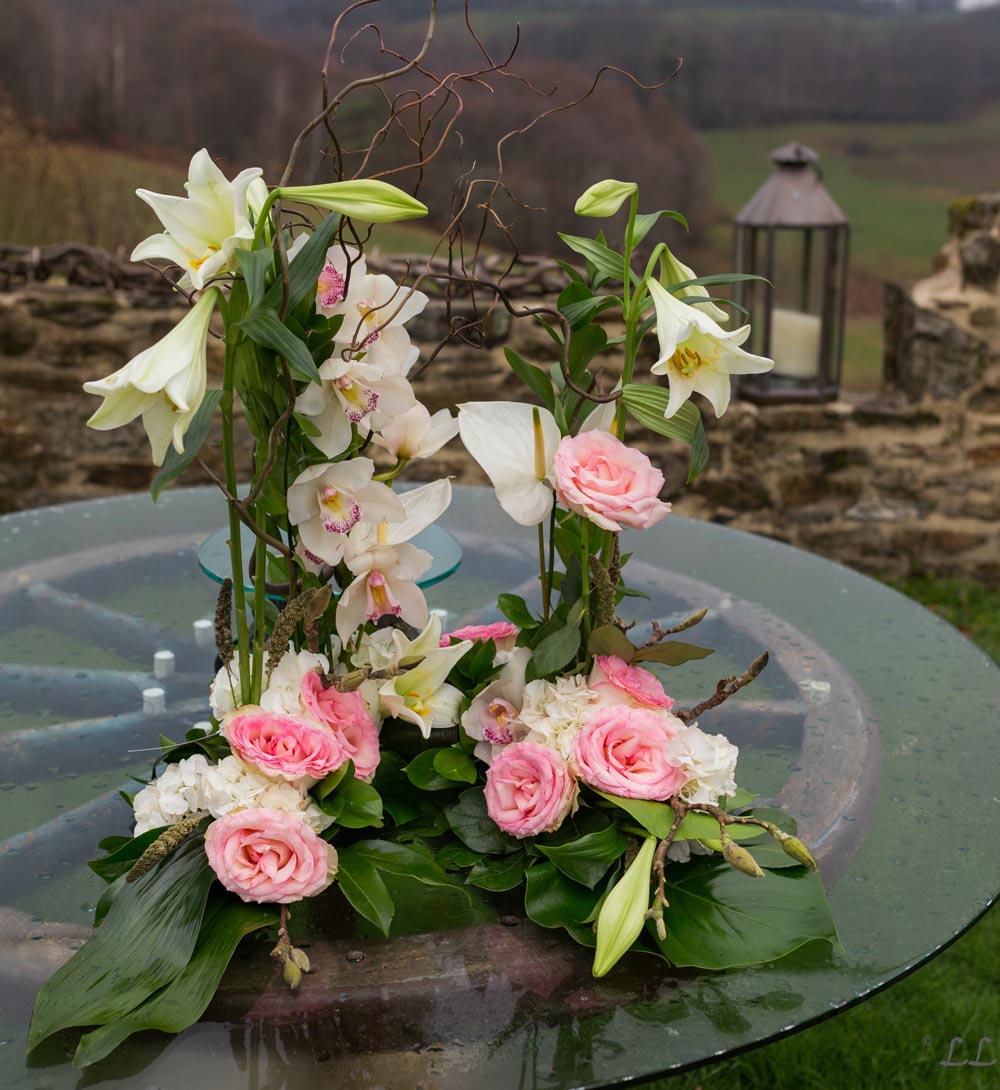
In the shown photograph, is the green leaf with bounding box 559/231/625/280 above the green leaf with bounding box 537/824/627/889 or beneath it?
above

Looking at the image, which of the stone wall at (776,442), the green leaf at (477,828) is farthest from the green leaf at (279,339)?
the stone wall at (776,442)

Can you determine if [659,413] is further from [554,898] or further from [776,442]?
[776,442]

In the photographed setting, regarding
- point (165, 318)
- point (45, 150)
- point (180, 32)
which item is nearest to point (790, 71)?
point (180, 32)

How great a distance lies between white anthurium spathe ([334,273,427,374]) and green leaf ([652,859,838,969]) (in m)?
0.51

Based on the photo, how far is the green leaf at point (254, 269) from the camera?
0.86 metres

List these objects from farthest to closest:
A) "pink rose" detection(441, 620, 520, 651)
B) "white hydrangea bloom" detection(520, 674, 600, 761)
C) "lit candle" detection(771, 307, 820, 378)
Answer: "lit candle" detection(771, 307, 820, 378)
"pink rose" detection(441, 620, 520, 651)
"white hydrangea bloom" detection(520, 674, 600, 761)

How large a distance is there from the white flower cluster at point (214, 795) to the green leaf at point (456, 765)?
13 centimetres

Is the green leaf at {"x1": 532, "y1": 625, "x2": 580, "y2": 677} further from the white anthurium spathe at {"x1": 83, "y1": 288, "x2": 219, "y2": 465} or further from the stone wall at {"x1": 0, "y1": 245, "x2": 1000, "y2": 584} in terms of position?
the stone wall at {"x1": 0, "y1": 245, "x2": 1000, "y2": 584}

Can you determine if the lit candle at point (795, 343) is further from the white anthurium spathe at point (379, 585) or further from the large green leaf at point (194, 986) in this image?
the large green leaf at point (194, 986)

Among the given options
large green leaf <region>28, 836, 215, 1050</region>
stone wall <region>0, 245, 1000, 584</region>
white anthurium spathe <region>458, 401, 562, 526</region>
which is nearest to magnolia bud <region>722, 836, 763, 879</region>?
white anthurium spathe <region>458, 401, 562, 526</region>

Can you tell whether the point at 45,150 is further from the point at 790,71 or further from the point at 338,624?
the point at 338,624

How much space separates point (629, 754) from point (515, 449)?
0.92 ft

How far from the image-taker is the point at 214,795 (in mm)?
985

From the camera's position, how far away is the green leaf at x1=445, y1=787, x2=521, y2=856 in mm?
1072
